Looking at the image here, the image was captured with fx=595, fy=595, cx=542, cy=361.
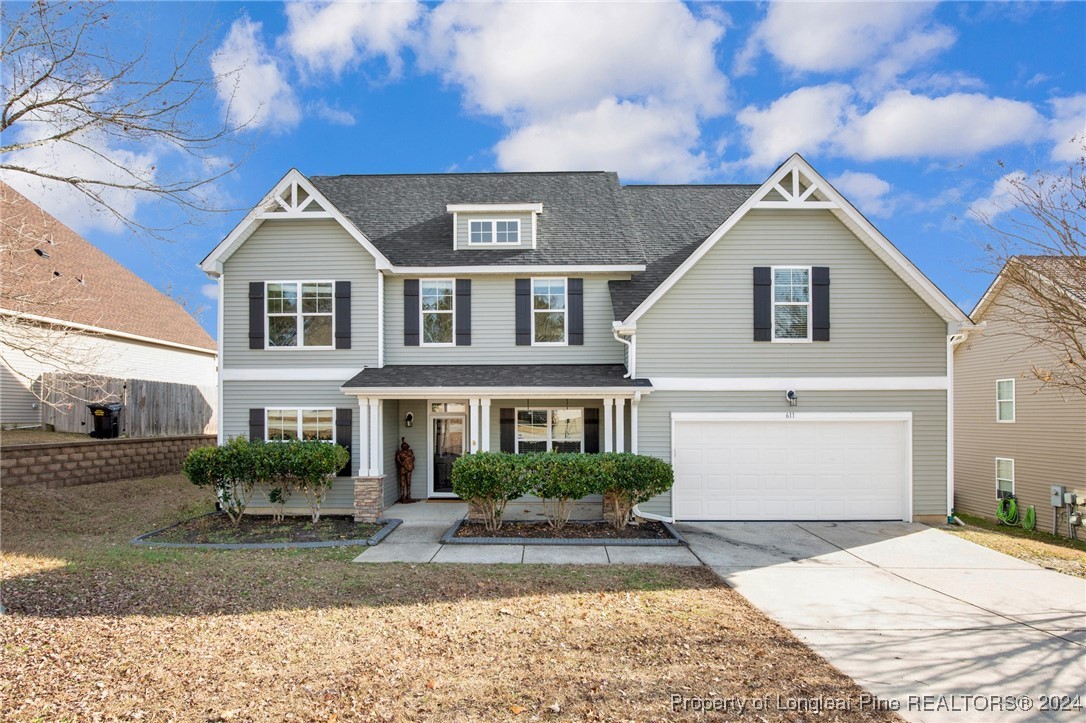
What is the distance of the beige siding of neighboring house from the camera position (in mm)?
15578

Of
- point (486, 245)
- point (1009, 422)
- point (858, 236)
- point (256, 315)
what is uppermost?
point (486, 245)

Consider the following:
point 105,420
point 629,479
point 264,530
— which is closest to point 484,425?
point 629,479

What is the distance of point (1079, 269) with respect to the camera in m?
8.91

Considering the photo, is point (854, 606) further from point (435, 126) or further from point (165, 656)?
point (435, 126)

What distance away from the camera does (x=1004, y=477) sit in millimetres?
18031

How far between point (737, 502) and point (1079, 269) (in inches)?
267

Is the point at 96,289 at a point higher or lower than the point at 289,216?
lower

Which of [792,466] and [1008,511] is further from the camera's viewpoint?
[1008,511]

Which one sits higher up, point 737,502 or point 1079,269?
point 1079,269

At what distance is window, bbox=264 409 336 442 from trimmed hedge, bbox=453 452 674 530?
3827 mm

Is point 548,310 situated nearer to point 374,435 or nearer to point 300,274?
point 374,435

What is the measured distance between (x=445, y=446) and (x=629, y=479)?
17.8ft

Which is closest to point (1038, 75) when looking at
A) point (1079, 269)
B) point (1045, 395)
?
point (1079, 269)

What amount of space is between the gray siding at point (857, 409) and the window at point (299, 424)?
682 centimetres
